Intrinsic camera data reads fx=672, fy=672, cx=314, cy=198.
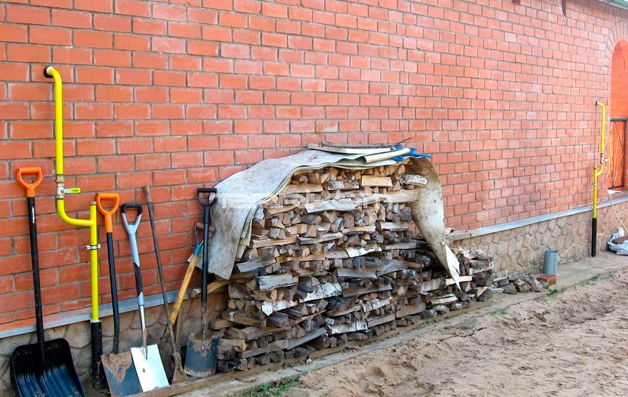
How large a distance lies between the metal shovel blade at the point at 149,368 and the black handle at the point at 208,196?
1168mm

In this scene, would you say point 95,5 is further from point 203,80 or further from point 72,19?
point 203,80

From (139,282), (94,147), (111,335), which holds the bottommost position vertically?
(111,335)

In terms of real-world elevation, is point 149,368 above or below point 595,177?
below

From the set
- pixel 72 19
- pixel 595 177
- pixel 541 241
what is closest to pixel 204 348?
pixel 72 19

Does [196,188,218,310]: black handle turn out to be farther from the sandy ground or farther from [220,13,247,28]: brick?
[220,13,247,28]: brick

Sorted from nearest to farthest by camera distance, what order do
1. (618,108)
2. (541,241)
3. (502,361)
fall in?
(502,361) < (541,241) < (618,108)

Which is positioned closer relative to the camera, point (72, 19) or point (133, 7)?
point (72, 19)

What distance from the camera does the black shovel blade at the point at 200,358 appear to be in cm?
503

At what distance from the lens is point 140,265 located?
200 inches

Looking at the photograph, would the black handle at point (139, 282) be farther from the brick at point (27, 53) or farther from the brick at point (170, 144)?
the brick at point (27, 53)

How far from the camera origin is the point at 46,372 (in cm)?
452

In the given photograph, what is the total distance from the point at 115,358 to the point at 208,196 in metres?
1.41

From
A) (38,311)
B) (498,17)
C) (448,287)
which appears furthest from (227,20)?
(498,17)

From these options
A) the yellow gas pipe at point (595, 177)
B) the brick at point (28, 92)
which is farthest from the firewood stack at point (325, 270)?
the yellow gas pipe at point (595, 177)
